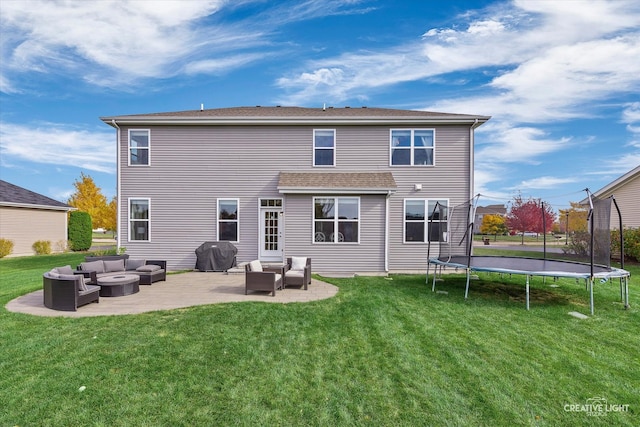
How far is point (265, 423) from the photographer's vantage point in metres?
2.85

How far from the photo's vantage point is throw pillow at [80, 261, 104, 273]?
26.6 feet

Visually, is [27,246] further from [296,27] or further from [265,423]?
[265,423]

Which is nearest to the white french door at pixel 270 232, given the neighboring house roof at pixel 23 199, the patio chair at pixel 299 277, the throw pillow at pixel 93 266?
the patio chair at pixel 299 277

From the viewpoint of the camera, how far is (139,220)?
12.0m

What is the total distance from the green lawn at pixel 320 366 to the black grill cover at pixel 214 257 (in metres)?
5.01

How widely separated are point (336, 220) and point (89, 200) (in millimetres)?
27326

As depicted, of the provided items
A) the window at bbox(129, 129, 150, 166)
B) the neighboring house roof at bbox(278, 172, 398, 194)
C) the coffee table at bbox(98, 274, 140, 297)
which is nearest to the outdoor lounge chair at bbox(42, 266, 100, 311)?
the coffee table at bbox(98, 274, 140, 297)

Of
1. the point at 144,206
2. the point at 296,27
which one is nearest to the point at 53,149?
the point at 144,206

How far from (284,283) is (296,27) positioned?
35.4 ft

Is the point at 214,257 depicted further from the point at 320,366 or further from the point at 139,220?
the point at 320,366

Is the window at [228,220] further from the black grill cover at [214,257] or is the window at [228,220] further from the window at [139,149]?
the window at [139,149]

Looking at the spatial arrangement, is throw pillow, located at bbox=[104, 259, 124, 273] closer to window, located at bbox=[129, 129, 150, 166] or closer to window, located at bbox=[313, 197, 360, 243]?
window, located at bbox=[129, 129, 150, 166]

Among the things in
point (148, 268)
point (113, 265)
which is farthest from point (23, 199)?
point (148, 268)

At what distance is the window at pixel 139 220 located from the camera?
11938 millimetres
